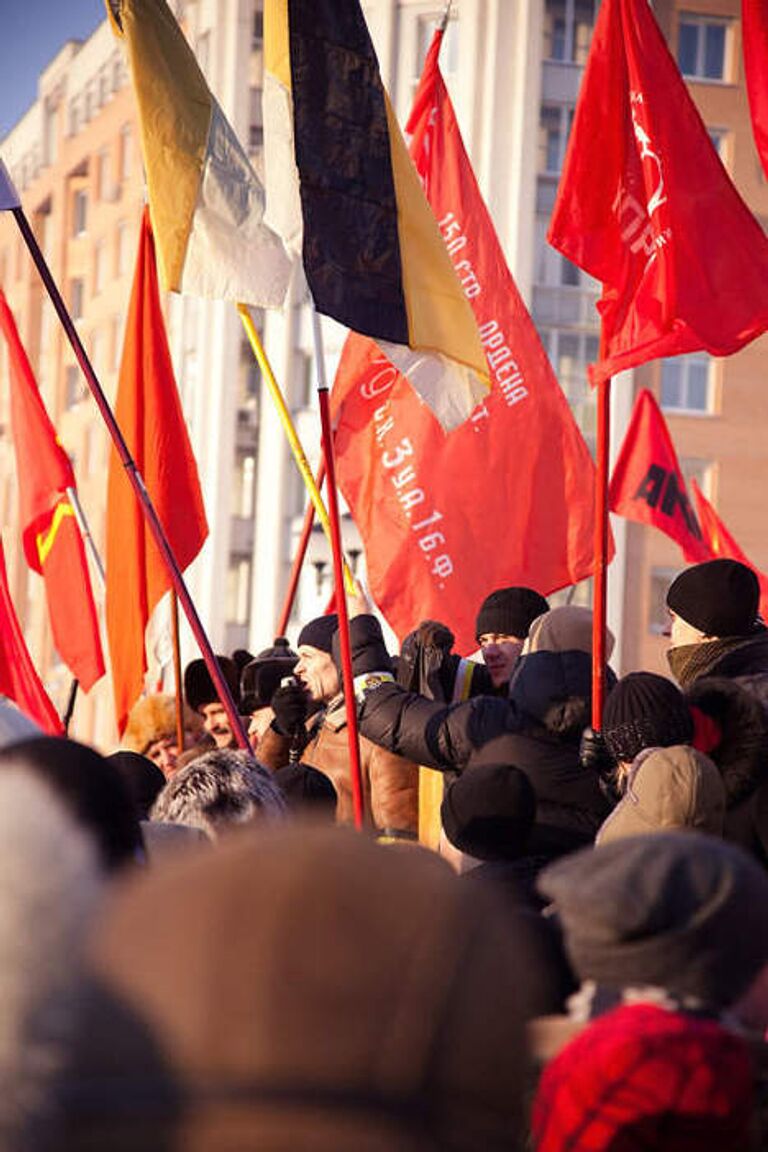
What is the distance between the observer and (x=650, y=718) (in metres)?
4.50

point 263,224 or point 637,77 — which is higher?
point 637,77

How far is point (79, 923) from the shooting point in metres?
1.66

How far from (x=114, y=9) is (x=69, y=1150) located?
6.11 metres

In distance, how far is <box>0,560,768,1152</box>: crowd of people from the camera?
1.55 meters

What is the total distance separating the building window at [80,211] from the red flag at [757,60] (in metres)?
45.9

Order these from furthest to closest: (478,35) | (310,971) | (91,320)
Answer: (91,320)
(478,35)
(310,971)

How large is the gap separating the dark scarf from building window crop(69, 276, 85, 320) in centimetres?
4681

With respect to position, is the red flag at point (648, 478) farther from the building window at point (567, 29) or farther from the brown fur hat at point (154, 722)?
the building window at point (567, 29)

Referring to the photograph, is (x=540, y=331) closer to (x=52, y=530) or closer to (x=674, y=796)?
(x=52, y=530)

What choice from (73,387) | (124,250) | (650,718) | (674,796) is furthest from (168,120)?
(73,387)

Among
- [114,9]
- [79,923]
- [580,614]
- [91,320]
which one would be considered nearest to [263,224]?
[114,9]

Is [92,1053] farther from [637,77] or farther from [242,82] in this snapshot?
[242,82]

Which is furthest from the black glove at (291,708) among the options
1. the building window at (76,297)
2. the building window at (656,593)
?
the building window at (76,297)

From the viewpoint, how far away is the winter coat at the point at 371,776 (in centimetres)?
660
